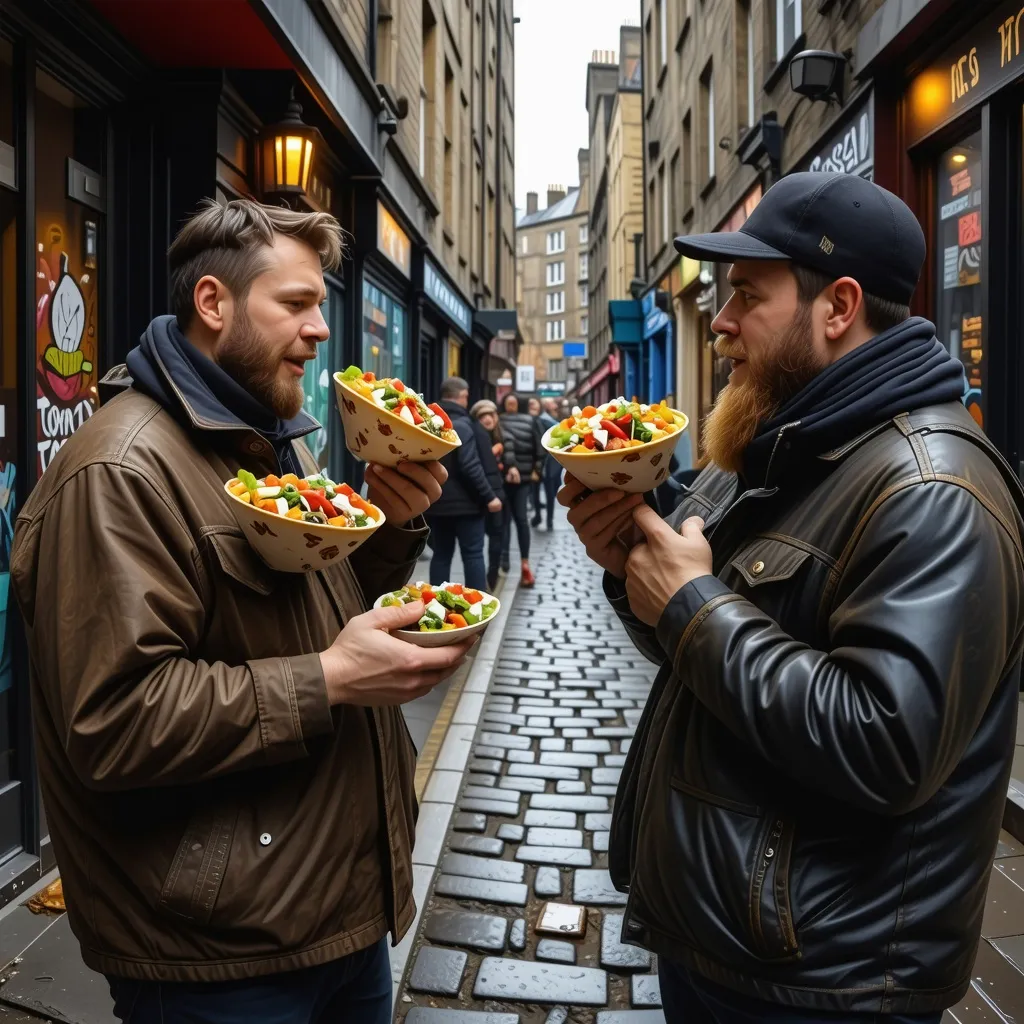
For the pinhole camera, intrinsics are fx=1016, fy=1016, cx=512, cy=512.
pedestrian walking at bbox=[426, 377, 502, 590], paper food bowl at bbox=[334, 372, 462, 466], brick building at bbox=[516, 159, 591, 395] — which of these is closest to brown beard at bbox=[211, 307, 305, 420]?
paper food bowl at bbox=[334, 372, 462, 466]

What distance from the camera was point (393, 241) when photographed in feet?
37.9

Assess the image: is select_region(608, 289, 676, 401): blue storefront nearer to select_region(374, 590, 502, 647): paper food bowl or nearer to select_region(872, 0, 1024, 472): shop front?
select_region(872, 0, 1024, 472): shop front

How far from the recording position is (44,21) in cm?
431

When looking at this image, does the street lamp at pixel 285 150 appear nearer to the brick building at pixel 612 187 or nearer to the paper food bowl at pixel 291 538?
the paper food bowl at pixel 291 538

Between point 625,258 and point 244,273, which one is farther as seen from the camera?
point 625,258

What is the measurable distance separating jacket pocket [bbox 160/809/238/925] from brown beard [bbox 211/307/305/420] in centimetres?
85

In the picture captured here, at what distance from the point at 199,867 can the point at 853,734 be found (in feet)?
3.67

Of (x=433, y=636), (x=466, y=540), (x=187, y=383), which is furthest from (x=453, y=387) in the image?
(x=433, y=636)

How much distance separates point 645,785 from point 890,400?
2.88ft

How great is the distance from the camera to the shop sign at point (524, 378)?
34219 millimetres

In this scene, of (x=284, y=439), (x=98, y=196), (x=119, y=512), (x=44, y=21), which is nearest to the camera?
(x=119, y=512)

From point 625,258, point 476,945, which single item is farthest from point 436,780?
point 625,258

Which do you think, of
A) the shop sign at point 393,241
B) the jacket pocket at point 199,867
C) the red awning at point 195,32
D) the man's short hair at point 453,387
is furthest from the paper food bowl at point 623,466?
the shop sign at point 393,241

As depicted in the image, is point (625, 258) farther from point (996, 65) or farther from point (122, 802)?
point (122, 802)
